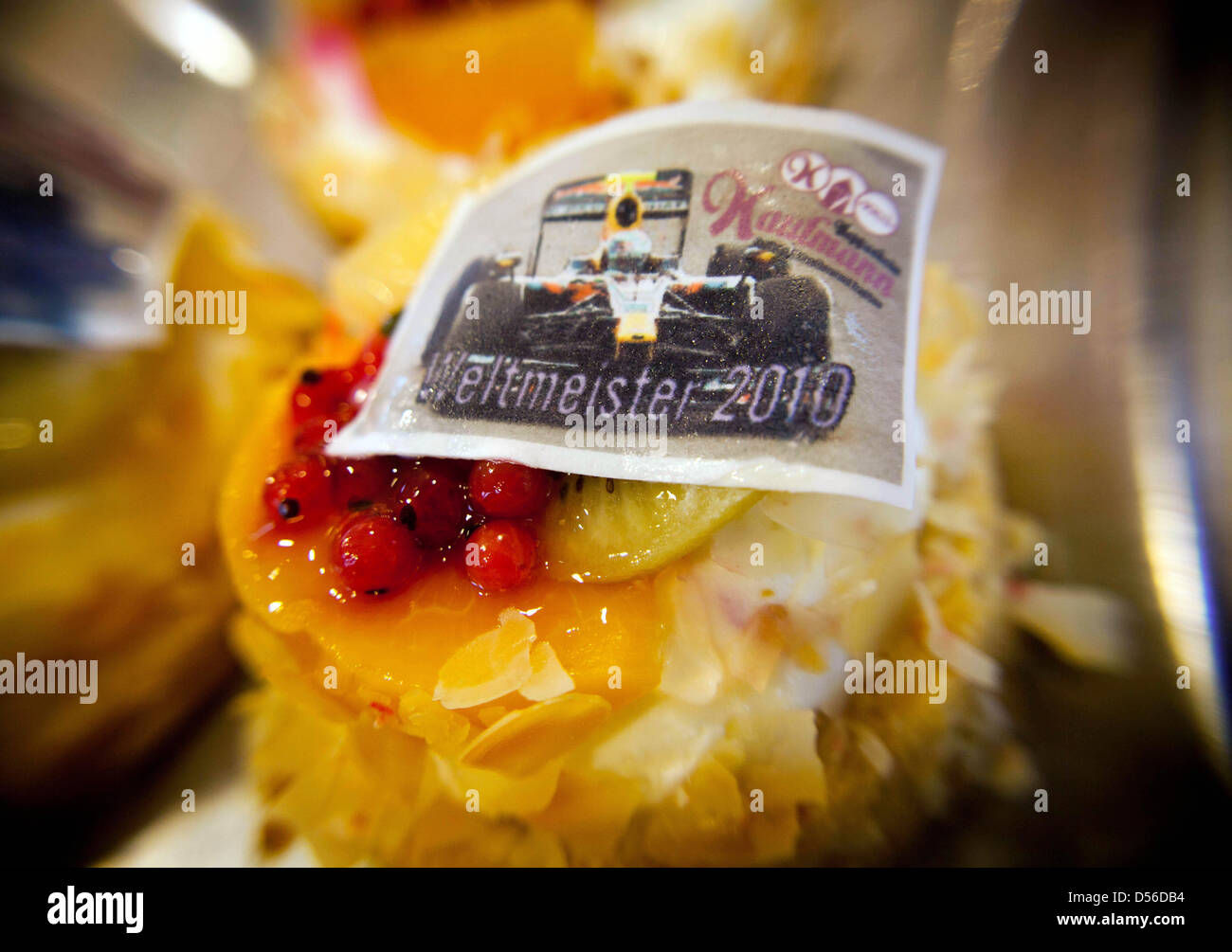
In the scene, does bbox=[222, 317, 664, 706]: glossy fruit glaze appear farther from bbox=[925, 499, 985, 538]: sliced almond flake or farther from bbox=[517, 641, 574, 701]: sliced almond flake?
bbox=[925, 499, 985, 538]: sliced almond flake

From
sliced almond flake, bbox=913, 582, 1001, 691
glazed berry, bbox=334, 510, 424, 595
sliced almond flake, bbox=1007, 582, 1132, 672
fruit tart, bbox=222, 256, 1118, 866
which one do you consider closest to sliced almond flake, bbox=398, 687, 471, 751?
fruit tart, bbox=222, 256, 1118, 866

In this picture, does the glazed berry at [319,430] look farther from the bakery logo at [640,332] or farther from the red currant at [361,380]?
the bakery logo at [640,332]

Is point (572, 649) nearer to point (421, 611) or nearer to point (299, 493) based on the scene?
point (421, 611)

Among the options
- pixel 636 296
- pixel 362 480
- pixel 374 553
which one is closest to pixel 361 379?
pixel 362 480

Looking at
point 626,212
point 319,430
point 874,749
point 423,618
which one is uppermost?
point 626,212

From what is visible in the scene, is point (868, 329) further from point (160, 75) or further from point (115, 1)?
point (115, 1)

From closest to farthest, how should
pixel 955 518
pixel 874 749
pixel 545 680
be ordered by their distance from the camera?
1. pixel 545 680
2. pixel 874 749
3. pixel 955 518

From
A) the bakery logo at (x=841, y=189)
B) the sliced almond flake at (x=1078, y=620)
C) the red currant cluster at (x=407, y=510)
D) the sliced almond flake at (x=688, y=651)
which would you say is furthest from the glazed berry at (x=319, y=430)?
the sliced almond flake at (x=1078, y=620)

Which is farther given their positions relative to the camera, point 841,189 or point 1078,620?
point 1078,620

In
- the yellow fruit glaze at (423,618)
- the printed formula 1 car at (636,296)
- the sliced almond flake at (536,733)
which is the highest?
the printed formula 1 car at (636,296)
